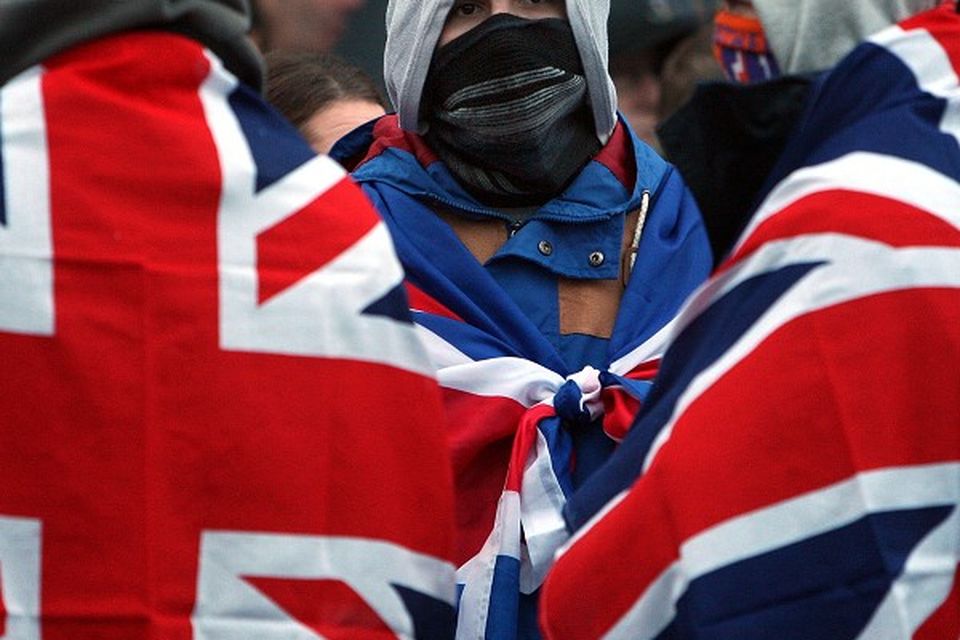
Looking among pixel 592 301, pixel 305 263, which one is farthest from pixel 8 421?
pixel 592 301

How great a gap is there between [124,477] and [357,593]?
1.14ft

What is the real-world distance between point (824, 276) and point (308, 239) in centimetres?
71

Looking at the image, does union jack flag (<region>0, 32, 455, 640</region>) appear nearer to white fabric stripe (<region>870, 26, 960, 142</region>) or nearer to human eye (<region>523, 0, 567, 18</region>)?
white fabric stripe (<region>870, 26, 960, 142</region>)

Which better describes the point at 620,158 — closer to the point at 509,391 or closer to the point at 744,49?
the point at 509,391

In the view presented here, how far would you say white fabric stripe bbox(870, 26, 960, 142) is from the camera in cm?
285

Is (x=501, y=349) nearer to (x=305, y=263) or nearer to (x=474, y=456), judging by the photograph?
(x=474, y=456)

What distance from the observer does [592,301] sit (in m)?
3.63

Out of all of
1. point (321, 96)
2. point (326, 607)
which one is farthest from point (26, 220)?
point (321, 96)

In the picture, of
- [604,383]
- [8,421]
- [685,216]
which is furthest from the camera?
[685,216]

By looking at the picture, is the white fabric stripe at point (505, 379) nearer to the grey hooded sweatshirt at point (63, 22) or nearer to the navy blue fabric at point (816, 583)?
the navy blue fabric at point (816, 583)

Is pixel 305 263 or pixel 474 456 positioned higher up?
pixel 305 263

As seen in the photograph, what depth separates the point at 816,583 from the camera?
9.04ft

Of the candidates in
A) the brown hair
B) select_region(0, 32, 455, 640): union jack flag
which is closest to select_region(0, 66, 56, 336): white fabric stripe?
select_region(0, 32, 455, 640): union jack flag

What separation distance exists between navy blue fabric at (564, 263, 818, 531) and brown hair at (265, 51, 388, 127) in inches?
62.1
